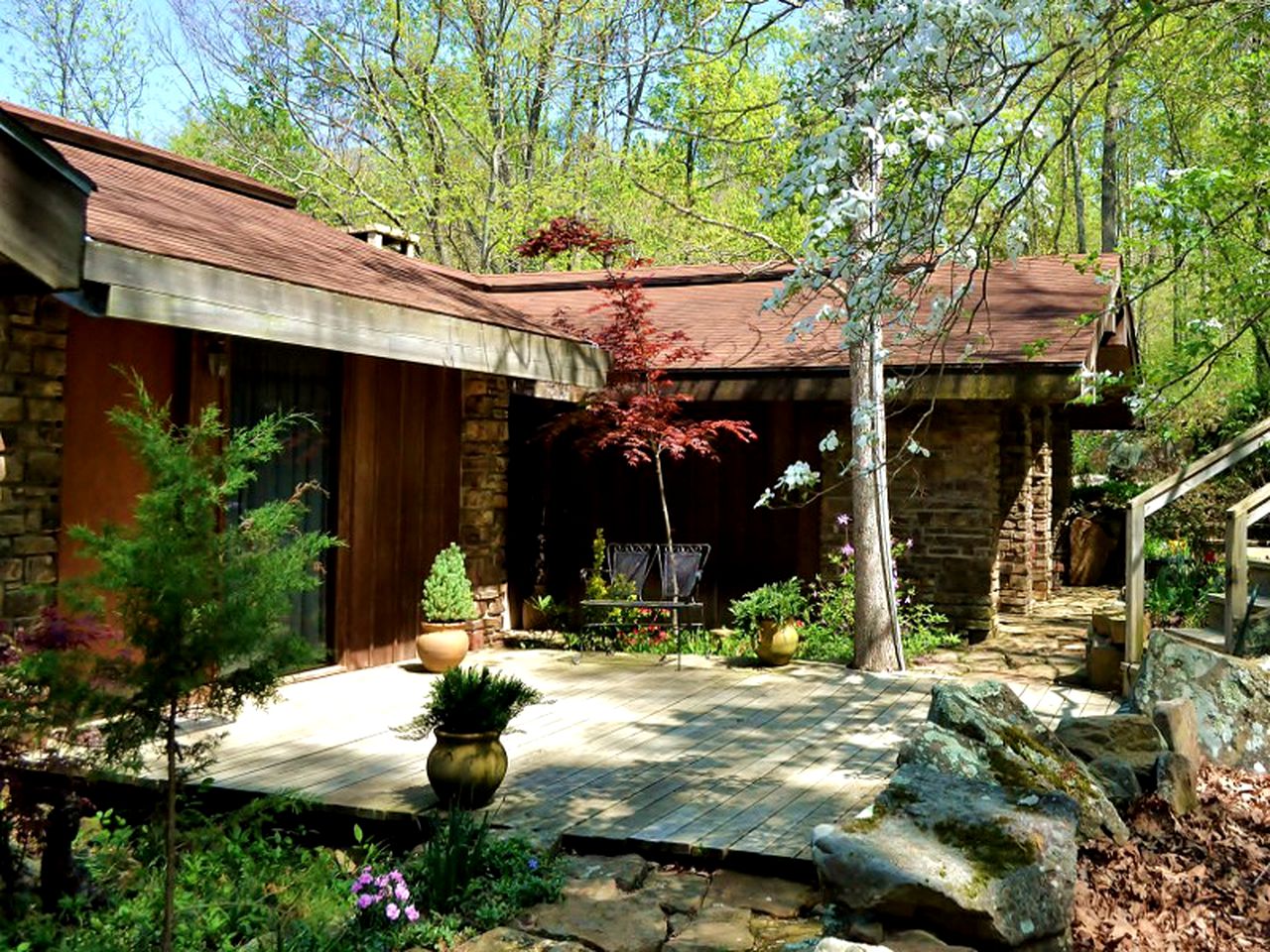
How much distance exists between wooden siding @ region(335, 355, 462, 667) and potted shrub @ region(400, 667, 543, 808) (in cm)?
326

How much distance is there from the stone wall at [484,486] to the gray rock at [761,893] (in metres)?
5.51

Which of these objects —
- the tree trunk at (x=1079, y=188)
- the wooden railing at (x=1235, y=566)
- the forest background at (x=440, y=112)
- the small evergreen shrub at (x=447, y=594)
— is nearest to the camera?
the wooden railing at (x=1235, y=566)

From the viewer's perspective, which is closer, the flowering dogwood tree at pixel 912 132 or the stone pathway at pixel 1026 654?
the flowering dogwood tree at pixel 912 132

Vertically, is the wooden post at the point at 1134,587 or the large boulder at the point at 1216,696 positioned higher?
the wooden post at the point at 1134,587

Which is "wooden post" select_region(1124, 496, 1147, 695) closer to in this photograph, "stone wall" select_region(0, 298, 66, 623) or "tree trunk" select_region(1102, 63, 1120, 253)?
"stone wall" select_region(0, 298, 66, 623)

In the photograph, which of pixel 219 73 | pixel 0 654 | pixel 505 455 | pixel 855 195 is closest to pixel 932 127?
pixel 855 195

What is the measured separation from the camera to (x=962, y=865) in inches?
139

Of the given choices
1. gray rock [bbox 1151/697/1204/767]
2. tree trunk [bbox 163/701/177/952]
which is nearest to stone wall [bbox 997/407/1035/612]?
gray rock [bbox 1151/697/1204/767]

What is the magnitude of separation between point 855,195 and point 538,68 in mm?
17325

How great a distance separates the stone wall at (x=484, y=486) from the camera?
9.52 m

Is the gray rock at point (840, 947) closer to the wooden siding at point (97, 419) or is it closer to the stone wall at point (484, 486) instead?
the wooden siding at point (97, 419)

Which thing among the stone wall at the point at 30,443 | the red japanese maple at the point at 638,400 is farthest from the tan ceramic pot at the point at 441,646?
the stone wall at the point at 30,443

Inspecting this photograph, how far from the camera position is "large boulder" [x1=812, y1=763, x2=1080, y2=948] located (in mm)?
3418

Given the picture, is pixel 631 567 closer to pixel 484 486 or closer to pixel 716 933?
pixel 484 486
